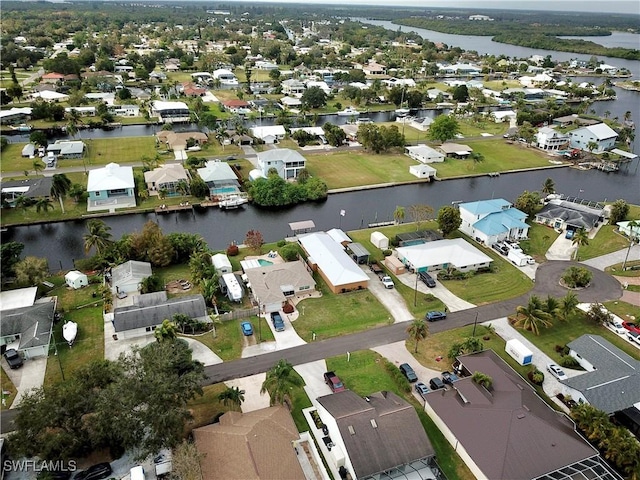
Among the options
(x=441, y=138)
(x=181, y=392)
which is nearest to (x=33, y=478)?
(x=181, y=392)

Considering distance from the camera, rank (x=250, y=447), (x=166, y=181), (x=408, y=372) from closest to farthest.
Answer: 1. (x=250, y=447)
2. (x=408, y=372)
3. (x=166, y=181)

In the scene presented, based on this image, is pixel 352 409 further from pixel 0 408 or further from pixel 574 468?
pixel 0 408

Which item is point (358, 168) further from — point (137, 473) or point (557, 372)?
point (137, 473)

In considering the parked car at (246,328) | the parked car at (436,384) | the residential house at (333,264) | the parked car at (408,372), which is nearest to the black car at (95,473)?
the parked car at (246,328)

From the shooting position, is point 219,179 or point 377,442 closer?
point 377,442

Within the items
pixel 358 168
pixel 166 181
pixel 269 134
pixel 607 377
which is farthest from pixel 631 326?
pixel 269 134

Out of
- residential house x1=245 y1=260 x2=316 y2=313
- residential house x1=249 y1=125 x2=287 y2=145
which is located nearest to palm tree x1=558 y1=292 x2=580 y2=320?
residential house x1=245 y1=260 x2=316 y2=313

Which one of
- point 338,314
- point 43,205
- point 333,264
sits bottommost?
point 338,314
